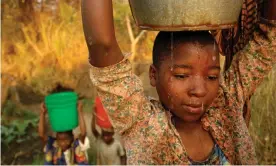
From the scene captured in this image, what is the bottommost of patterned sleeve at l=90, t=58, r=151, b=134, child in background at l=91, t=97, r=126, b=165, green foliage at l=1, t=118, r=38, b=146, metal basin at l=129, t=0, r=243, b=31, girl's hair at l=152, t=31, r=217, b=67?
green foliage at l=1, t=118, r=38, b=146

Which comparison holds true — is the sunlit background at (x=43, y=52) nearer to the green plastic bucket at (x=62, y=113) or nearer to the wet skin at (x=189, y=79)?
the green plastic bucket at (x=62, y=113)

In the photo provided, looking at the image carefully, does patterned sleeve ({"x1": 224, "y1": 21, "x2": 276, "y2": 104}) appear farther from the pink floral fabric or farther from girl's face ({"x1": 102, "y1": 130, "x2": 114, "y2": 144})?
girl's face ({"x1": 102, "y1": 130, "x2": 114, "y2": 144})

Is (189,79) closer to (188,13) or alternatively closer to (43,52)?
(188,13)

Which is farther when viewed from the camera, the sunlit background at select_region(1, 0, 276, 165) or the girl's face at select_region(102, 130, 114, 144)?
the sunlit background at select_region(1, 0, 276, 165)

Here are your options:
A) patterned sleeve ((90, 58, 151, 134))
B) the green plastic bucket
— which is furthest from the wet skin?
the green plastic bucket

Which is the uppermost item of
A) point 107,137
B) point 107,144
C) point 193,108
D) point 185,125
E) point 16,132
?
point 193,108

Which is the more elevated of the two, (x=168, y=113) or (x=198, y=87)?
(x=198, y=87)

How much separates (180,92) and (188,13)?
0.35 metres

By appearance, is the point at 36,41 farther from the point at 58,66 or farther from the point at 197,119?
the point at 197,119

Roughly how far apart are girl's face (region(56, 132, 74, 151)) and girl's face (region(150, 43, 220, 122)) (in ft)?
9.14

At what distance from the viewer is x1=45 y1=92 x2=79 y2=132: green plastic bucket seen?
4.05 m

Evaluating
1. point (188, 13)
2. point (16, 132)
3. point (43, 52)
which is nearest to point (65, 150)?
point (16, 132)

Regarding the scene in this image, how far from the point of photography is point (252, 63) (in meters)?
1.83

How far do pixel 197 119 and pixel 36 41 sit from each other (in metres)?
5.41
